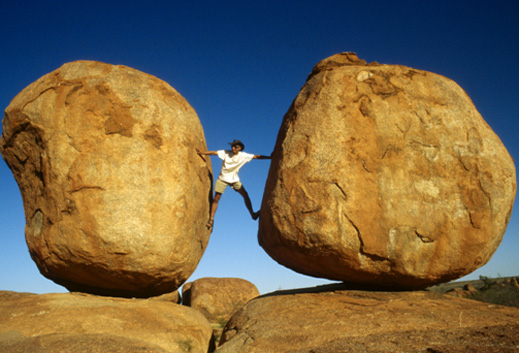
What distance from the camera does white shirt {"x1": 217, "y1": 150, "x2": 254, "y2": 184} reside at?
6.47m

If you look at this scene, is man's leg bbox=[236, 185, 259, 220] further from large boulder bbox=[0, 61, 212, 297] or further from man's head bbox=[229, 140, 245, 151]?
large boulder bbox=[0, 61, 212, 297]

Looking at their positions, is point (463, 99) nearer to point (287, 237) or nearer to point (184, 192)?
point (287, 237)

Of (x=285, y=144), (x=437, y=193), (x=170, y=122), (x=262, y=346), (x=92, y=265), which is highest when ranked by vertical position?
(x=170, y=122)

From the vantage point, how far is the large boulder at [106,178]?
16.5 ft

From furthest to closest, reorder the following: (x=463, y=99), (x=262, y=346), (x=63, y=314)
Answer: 1. (x=463, y=99)
2. (x=63, y=314)
3. (x=262, y=346)

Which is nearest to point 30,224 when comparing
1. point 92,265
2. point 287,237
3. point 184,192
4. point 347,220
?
point 92,265

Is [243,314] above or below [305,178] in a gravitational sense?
below

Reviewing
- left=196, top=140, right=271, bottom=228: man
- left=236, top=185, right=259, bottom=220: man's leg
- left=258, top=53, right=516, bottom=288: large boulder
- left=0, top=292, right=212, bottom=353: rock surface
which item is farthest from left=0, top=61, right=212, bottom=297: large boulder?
Result: left=258, top=53, right=516, bottom=288: large boulder

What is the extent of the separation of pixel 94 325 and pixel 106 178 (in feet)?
5.44

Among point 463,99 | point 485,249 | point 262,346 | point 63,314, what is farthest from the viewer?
point 463,99

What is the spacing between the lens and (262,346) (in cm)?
388

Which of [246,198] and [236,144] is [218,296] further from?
[236,144]

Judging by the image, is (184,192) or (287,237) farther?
(184,192)

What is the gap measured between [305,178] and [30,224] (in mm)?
3717
